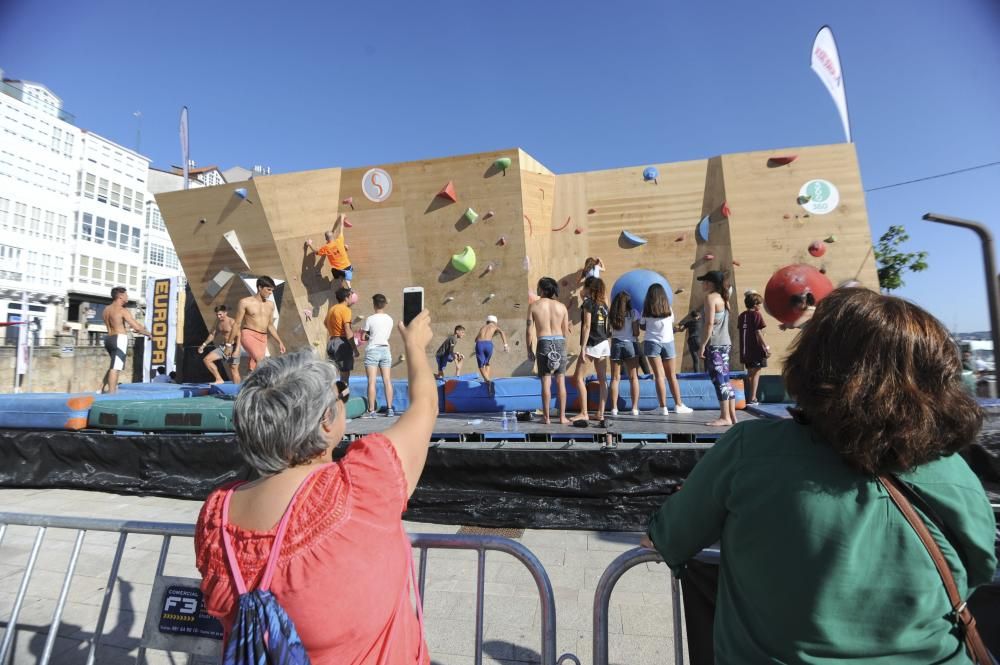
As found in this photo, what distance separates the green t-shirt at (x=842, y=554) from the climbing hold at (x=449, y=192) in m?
11.1

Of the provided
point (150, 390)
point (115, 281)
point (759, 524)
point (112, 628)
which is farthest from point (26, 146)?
point (759, 524)

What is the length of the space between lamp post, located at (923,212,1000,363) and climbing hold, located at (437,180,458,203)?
870 cm

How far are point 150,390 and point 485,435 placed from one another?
6861 millimetres

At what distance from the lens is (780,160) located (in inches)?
411

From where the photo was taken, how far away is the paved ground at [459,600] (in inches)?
105

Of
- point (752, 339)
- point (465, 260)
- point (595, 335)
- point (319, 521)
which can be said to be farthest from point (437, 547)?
point (465, 260)

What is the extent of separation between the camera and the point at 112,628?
294 cm

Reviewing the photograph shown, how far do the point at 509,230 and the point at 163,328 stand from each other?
36.3 feet

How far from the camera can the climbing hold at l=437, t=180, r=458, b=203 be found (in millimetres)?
11477

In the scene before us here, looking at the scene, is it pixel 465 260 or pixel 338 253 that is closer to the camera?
pixel 465 260

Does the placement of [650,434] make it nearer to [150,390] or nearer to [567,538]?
[567,538]

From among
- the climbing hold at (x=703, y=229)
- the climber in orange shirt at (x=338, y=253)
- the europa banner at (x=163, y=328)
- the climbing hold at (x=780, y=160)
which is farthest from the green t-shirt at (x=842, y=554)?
the europa banner at (x=163, y=328)

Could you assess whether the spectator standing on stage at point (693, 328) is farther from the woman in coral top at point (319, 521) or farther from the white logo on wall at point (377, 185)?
the woman in coral top at point (319, 521)

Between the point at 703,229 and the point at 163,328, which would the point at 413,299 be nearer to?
the point at 703,229
